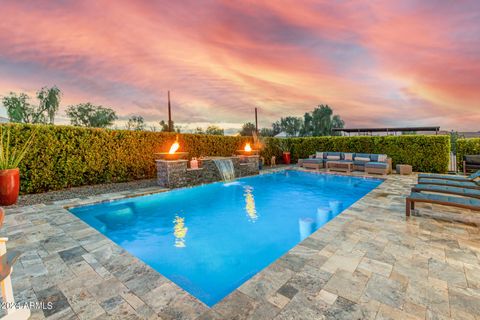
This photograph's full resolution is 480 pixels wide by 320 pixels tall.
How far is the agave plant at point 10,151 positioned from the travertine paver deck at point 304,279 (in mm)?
3114

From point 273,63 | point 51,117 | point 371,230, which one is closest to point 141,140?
point 273,63

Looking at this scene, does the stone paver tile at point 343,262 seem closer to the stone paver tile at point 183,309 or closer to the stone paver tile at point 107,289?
the stone paver tile at point 183,309

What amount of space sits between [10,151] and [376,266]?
10.2 m

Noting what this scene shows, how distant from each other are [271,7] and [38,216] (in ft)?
32.5

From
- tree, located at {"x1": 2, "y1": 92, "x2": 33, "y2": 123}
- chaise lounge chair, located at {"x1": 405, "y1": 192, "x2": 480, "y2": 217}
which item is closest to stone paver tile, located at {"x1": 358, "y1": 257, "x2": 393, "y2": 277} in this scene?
chaise lounge chair, located at {"x1": 405, "y1": 192, "x2": 480, "y2": 217}

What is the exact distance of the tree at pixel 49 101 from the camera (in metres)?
21.3

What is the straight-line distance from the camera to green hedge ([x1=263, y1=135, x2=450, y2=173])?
473 inches

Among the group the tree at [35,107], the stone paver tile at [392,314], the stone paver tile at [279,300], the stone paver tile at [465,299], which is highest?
the tree at [35,107]

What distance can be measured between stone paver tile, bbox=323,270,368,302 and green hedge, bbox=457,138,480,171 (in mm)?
14138

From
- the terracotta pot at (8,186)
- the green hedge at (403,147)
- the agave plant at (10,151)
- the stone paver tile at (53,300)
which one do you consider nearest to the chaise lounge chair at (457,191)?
the stone paver tile at (53,300)

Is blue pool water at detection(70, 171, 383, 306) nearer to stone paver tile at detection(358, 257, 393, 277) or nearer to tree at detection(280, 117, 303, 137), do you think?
stone paver tile at detection(358, 257, 393, 277)

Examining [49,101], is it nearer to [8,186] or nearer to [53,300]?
[8,186]

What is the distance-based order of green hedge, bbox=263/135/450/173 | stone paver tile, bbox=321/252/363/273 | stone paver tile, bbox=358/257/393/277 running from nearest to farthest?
stone paver tile, bbox=358/257/393/277, stone paver tile, bbox=321/252/363/273, green hedge, bbox=263/135/450/173

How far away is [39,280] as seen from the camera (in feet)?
8.49
